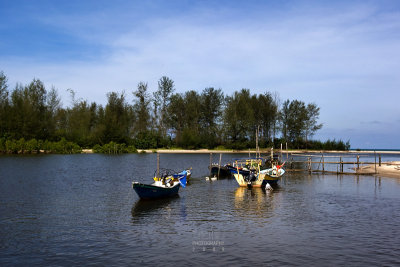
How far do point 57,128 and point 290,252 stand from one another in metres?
108

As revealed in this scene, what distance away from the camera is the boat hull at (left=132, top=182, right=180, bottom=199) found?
27719mm

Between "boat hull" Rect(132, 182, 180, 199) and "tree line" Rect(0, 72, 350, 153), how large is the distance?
79910 millimetres

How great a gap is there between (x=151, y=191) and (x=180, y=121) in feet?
321

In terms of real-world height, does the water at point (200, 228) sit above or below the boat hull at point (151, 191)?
below

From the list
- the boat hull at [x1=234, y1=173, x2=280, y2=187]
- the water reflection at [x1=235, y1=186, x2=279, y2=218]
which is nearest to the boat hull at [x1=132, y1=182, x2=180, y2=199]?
the water reflection at [x1=235, y1=186, x2=279, y2=218]

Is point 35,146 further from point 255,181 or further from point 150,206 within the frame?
point 150,206

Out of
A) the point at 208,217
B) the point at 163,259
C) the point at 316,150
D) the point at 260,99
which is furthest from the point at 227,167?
the point at 316,150

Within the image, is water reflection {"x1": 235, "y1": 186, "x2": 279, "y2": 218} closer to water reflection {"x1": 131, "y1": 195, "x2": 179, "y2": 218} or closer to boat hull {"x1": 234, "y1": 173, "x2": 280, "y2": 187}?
boat hull {"x1": 234, "y1": 173, "x2": 280, "y2": 187}

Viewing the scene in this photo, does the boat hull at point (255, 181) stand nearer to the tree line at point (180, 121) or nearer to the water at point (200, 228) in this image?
the water at point (200, 228)

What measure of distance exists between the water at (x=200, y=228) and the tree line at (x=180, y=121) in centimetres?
7669

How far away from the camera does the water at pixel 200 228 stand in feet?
48.9

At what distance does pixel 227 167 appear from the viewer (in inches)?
1999

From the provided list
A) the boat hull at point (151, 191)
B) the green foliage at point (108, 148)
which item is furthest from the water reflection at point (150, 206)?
the green foliage at point (108, 148)

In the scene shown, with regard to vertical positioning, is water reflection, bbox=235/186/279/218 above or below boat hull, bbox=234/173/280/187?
below
